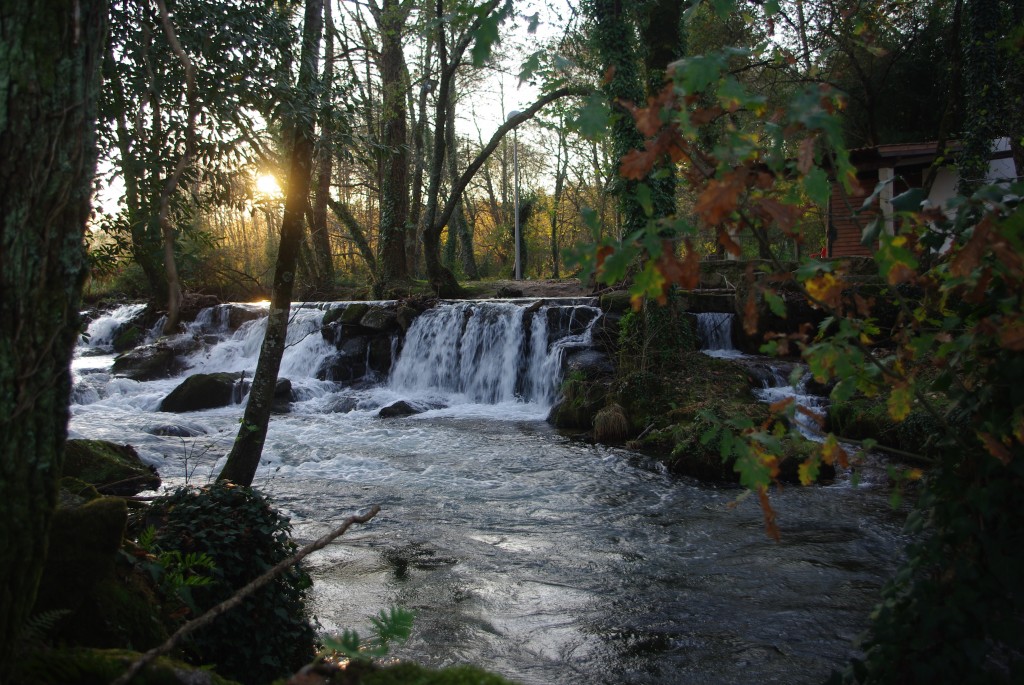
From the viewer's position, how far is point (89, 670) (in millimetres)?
2396

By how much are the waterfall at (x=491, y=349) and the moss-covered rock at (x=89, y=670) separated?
1256cm

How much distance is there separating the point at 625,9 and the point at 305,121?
31.6 feet

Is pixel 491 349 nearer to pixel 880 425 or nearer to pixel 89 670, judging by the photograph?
pixel 880 425

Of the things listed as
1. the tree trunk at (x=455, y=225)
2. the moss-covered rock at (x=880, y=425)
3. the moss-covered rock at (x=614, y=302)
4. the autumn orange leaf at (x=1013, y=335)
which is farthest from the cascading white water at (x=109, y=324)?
the autumn orange leaf at (x=1013, y=335)

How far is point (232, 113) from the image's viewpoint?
5.25 metres

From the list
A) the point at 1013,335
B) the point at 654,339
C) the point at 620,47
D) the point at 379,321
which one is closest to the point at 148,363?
the point at 379,321

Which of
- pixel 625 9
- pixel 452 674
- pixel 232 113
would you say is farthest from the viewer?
pixel 625 9

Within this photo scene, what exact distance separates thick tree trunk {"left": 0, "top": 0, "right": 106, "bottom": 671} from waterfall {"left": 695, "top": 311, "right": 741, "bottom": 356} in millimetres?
15364

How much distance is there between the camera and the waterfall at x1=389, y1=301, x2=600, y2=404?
1562 centimetres

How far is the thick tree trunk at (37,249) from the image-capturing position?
82.3 inches

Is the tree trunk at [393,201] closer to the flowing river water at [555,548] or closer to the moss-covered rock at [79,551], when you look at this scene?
the flowing river water at [555,548]

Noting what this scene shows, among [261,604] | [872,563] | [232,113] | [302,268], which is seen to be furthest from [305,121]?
[302,268]

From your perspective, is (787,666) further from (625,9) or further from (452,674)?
(625,9)

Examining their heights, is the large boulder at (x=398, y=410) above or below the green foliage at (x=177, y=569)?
below
